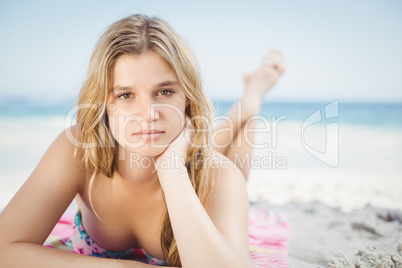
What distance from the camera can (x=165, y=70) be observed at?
153 centimetres

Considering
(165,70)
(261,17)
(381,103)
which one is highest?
(261,17)

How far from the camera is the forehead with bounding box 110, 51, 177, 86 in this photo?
1.47 meters

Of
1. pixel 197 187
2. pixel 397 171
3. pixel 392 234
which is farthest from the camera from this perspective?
pixel 397 171

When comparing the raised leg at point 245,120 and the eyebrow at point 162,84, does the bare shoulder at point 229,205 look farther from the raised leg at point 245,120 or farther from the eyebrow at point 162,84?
the raised leg at point 245,120

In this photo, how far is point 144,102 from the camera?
1465mm

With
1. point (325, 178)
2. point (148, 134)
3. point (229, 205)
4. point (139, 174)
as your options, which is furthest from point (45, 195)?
point (325, 178)

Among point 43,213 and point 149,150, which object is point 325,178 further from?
point 43,213

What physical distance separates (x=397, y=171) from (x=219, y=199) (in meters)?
5.30

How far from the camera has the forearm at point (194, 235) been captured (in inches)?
49.3

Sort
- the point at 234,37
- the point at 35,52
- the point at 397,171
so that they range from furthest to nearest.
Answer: the point at 234,37
the point at 35,52
the point at 397,171

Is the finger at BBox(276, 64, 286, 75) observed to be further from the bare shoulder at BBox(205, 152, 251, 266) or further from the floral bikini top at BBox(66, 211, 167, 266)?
the floral bikini top at BBox(66, 211, 167, 266)

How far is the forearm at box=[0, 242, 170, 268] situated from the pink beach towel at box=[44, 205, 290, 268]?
0.83 m

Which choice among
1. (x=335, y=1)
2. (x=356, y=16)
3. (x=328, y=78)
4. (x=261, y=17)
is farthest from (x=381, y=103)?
(x=261, y=17)

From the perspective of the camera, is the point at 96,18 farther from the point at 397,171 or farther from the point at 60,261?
the point at 60,261
